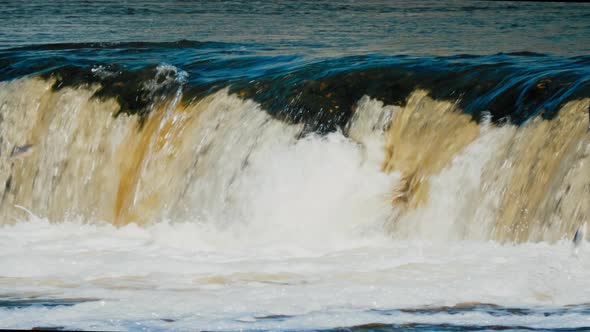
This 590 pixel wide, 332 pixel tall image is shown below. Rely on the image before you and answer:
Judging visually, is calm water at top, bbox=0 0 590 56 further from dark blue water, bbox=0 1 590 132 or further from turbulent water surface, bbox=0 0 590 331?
turbulent water surface, bbox=0 0 590 331

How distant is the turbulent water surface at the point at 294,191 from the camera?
6387mm

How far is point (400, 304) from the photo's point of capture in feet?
20.5

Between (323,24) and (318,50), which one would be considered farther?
(323,24)

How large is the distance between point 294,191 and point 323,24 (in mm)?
9371

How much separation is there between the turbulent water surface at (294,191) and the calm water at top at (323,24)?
118 centimetres

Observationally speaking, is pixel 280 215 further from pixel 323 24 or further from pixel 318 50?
A: pixel 323 24

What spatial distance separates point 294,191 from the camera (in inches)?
361

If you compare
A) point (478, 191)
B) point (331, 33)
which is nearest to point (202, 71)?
point (478, 191)

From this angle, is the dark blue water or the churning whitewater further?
the dark blue water

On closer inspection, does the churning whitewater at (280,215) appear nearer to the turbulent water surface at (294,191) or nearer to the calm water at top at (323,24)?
the turbulent water surface at (294,191)

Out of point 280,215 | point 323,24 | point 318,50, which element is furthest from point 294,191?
point 323,24

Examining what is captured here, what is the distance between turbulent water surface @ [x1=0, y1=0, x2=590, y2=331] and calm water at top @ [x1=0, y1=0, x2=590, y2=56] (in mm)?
1182

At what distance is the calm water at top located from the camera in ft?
46.9

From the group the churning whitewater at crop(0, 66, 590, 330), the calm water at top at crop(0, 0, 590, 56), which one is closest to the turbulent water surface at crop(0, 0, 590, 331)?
the churning whitewater at crop(0, 66, 590, 330)
